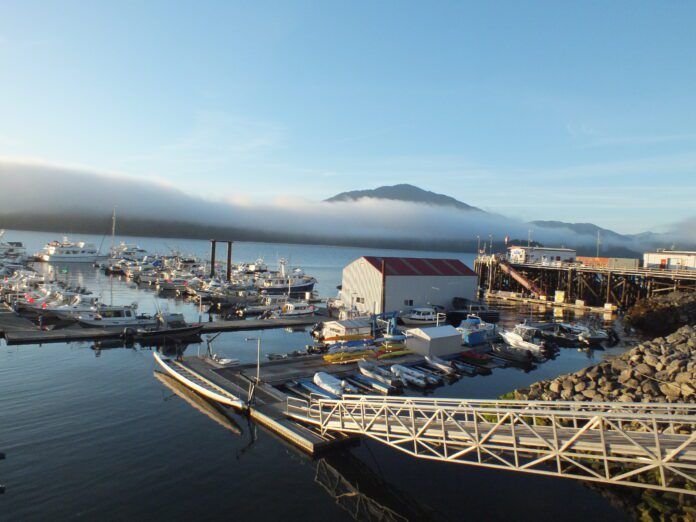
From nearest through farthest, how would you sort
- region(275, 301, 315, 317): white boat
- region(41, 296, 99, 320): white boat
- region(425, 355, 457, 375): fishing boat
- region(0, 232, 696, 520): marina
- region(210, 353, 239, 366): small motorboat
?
region(0, 232, 696, 520): marina
region(210, 353, 239, 366): small motorboat
region(425, 355, 457, 375): fishing boat
region(41, 296, 99, 320): white boat
region(275, 301, 315, 317): white boat

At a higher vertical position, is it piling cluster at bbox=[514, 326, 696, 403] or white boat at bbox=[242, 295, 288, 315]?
piling cluster at bbox=[514, 326, 696, 403]

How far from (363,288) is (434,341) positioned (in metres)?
17.5

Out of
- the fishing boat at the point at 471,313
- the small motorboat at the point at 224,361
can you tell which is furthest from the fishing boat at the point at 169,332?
the fishing boat at the point at 471,313

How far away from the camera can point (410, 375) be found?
28.5 metres

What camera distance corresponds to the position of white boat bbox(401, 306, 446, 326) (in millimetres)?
46469

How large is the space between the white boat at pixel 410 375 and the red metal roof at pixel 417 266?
67.6 feet

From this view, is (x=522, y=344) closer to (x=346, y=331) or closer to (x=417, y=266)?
(x=346, y=331)

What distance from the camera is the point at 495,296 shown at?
7838 cm

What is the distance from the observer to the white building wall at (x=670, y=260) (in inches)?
2569

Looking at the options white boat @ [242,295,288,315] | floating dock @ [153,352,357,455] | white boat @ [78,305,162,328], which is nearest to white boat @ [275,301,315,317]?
white boat @ [242,295,288,315]

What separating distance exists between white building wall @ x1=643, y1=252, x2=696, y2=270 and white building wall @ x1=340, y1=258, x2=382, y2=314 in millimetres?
43989

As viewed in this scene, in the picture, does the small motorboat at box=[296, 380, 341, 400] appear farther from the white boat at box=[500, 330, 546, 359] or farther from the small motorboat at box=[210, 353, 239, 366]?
the white boat at box=[500, 330, 546, 359]

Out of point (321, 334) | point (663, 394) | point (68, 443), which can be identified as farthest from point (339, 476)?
point (321, 334)

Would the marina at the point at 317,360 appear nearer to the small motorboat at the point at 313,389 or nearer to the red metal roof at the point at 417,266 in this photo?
the small motorboat at the point at 313,389
